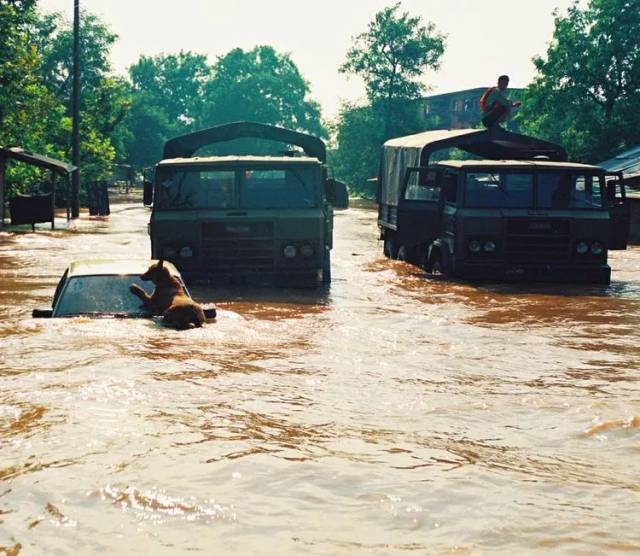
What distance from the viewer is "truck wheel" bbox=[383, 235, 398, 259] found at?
21.6m

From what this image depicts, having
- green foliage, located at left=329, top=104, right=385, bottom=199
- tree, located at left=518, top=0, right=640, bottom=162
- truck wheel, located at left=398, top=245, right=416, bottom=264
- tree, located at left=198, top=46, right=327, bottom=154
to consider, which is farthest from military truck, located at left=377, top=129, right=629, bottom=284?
tree, located at left=198, top=46, right=327, bottom=154

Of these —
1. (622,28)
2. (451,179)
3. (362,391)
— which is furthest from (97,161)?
(362,391)

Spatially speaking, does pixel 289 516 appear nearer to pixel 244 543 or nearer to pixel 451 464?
pixel 244 543

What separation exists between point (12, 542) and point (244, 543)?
3.39ft

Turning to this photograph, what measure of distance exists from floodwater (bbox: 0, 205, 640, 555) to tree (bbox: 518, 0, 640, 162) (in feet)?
117

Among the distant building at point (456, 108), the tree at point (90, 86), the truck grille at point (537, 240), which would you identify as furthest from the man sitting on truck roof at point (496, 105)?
the distant building at point (456, 108)

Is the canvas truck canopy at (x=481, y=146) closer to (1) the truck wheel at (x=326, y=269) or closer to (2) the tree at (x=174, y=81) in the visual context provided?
(1) the truck wheel at (x=326, y=269)

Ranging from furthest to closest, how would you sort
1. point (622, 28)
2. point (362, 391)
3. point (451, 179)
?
point (622, 28) → point (451, 179) → point (362, 391)

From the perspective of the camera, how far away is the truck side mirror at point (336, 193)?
15.6 m

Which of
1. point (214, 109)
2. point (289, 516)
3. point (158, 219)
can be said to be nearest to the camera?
point (289, 516)

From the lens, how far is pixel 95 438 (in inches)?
269

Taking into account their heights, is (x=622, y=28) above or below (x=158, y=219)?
above

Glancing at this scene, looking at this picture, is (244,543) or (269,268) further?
(269,268)

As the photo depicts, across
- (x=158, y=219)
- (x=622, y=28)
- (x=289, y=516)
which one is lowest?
(x=289, y=516)
